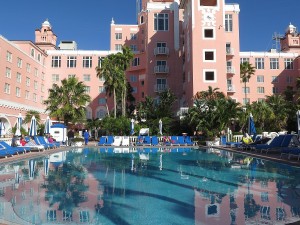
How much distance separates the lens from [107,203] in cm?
705

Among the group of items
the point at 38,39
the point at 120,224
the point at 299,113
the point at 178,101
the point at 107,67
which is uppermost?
the point at 38,39

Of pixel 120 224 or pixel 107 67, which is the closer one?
pixel 120 224

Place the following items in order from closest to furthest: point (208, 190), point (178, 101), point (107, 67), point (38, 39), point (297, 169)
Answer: point (208, 190) < point (297, 169) < point (107, 67) < point (178, 101) < point (38, 39)

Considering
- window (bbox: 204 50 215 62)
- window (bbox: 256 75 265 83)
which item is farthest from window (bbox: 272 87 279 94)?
window (bbox: 204 50 215 62)

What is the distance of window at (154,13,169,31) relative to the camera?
1811 inches

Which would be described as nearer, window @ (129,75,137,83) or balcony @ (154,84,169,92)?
balcony @ (154,84,169,92)

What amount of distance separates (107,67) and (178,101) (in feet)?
39.9

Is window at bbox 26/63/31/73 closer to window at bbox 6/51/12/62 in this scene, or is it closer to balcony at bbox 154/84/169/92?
window at bbox 6/51/12/62

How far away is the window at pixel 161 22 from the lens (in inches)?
1811

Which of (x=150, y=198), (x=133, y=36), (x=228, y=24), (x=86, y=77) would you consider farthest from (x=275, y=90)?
(x=150, y=198)

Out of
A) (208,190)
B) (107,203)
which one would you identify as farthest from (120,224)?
(208,190)

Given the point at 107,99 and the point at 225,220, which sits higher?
the point at 107,99

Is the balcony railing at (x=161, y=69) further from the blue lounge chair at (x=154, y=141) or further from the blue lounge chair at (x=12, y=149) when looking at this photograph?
the blue lounge chair at (x=12, y=149)

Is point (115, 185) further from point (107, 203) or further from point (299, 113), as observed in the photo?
point (299, 113)
